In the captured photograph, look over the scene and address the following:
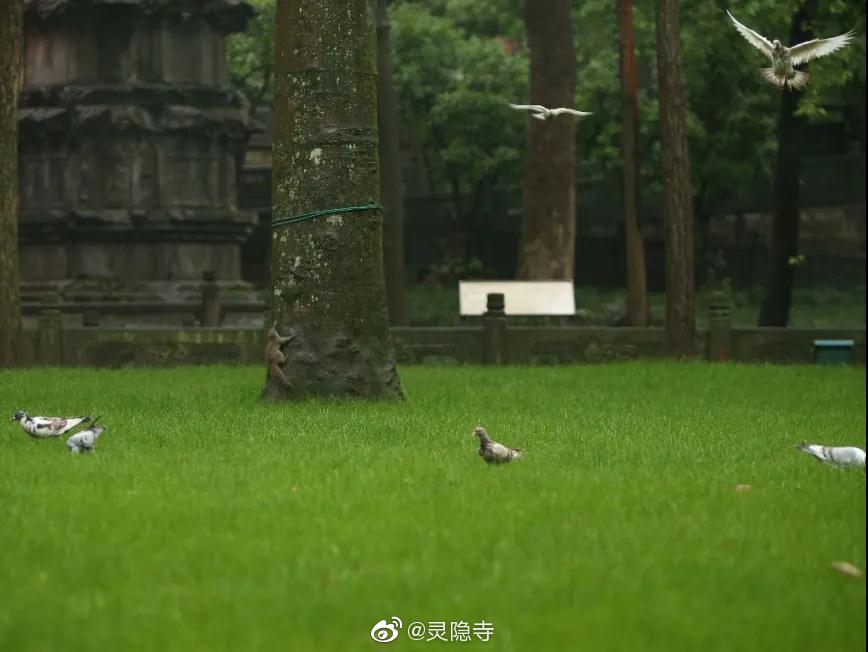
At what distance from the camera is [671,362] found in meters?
29.1

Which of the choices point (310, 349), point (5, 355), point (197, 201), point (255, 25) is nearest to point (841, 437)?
point (310, 349)

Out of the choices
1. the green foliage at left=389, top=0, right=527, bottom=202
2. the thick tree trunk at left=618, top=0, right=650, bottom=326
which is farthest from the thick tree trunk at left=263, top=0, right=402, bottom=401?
the green foliage at left=389, top=0, right=527, bottom=202

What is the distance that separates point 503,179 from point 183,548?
4985cm

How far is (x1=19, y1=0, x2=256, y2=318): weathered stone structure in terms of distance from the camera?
3528cm

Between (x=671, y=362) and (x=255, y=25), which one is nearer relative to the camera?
(x=671, y=362)

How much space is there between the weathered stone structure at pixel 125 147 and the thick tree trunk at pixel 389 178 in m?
3.59

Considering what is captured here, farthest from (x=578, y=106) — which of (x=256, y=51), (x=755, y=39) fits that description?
(x=755, y=39)

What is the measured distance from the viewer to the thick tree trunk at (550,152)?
34875 mm

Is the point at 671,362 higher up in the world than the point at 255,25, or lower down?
lower down

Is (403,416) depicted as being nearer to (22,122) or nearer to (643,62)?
(22,122)

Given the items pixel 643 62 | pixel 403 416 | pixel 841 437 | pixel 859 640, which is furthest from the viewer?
pixel 643 62

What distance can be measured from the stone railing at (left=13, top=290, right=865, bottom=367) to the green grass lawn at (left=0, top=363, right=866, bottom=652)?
38.2 ft

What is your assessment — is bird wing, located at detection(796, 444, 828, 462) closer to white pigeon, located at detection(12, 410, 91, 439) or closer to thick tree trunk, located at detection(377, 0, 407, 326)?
white pigeon, located at detection(12, 410, 91, 439)

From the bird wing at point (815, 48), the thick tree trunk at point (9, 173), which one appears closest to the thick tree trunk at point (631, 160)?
the thick tree trunk at point (9, 173)
